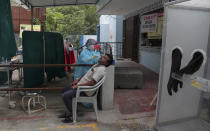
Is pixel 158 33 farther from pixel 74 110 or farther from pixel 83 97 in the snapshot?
pixel 74 110

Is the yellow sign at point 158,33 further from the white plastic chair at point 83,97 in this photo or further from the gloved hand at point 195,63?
the gloved hand at point 195,63

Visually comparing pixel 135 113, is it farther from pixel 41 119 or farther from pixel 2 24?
pixel 2 24

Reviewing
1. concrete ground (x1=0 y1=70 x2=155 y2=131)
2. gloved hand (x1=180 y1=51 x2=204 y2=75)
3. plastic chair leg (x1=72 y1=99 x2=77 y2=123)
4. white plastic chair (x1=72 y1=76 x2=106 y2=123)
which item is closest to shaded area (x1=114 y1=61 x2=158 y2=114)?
concrete ground (x1=0 y1=70 x2=155 y2=131)

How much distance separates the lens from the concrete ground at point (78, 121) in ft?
11.6

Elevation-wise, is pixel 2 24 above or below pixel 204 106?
above

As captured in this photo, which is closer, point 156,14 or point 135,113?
point 135,113

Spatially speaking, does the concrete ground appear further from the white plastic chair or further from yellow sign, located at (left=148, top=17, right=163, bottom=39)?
yellow sign, located at (left=148, top=17, right=163, bottom=39)

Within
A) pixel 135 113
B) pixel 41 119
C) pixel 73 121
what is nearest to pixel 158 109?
pixel 135 113

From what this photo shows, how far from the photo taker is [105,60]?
3.73m

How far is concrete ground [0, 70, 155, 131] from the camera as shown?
353 cm

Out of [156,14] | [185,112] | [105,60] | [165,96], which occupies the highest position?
[156,14]

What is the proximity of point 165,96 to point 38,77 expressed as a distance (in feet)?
11.6

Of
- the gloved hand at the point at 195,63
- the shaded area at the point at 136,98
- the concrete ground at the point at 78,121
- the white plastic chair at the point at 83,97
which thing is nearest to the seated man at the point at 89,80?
the white plastic chair at the point at 83,97

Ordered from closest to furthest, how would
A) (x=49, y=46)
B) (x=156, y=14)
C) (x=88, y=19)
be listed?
(x=49, y=46) → (x=156, y=14) → (x=88, y=19)
